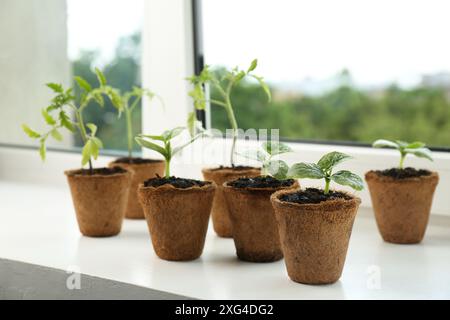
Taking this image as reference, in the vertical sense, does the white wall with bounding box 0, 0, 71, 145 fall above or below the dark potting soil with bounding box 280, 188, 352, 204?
above

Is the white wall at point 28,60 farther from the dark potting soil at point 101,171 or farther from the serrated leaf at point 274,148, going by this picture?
the serrated leaf at point 274,148

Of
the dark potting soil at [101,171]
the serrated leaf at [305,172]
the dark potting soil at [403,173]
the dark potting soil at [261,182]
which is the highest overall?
the serrated leaf at [305,172]

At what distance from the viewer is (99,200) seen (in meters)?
1.55

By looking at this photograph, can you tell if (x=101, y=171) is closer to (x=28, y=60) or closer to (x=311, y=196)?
(x=311, y=196)

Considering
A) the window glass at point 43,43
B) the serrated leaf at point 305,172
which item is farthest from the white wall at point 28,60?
the serrated leaf at point 305,172

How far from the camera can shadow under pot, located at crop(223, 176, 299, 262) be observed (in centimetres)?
132

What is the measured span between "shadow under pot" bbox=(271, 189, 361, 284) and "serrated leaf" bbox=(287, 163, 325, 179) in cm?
4

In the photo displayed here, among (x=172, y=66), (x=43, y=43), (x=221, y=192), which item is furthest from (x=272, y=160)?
(x=43, y=43)

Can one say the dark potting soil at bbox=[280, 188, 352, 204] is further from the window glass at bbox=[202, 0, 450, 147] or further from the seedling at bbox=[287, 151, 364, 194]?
the window glass at bbox=[202, 0, 450, 147]

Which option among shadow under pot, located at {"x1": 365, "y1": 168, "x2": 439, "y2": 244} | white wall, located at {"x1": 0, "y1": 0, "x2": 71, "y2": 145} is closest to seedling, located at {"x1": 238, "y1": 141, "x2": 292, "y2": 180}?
shadow under pot, located at {"x1": 365, "y1": 168, "x2": 439, "y2": 244}

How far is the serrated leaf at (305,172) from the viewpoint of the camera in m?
1.21

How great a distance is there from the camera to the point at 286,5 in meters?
5.11

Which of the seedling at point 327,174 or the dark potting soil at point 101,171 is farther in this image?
the dark potting soil at point 101,171

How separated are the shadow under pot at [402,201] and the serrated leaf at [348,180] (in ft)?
0.80
